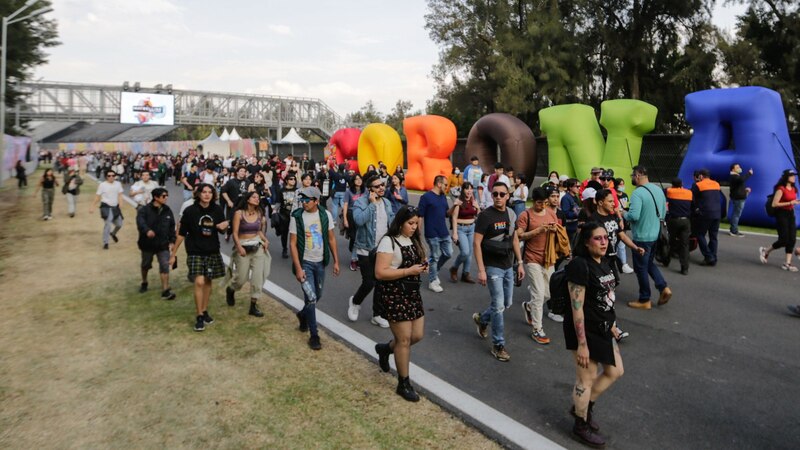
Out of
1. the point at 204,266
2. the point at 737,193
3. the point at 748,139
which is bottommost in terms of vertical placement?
the point at 204,266

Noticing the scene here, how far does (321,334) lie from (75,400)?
94.2 inches

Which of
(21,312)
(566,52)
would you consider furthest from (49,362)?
(566,52)

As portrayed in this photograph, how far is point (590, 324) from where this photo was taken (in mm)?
3678

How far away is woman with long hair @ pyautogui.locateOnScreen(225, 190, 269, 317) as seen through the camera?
6234mm

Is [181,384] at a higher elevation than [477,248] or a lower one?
lower

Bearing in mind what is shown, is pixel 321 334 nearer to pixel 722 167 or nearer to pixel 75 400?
pixel 75 400

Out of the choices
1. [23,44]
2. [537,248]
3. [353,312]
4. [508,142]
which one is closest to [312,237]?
[353,312]

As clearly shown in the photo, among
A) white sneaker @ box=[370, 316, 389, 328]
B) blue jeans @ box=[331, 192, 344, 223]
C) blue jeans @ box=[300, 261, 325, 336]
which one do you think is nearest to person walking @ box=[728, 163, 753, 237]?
blue jeans @ box=[331, 192, 344, 223]

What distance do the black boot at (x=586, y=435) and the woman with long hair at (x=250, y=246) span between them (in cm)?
405

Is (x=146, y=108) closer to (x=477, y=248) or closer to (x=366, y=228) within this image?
(x=366, y=228)

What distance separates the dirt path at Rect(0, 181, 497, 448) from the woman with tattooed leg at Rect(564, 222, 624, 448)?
83 cm

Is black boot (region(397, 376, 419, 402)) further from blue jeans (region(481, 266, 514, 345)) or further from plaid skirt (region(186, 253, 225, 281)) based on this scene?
plaid skirt (region(186, 253, 225, 281))

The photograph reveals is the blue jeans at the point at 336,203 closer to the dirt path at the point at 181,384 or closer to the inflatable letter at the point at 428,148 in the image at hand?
the dirt path at the point at 181,384

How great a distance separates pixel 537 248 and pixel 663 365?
1676mm
